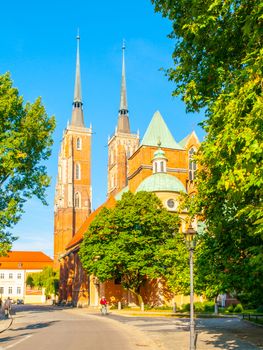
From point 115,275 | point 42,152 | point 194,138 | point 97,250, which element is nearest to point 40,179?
point 42,152

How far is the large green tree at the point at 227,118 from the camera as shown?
9.66 m

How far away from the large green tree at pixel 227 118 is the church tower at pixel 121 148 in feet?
262

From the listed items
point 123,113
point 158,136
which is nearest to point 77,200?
point 123,113

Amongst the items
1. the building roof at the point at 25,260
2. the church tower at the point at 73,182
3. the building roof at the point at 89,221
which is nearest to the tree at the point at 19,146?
the building roof at the point at 89,221

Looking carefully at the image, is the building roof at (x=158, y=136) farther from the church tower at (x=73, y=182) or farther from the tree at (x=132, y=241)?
the church tower at (x=73, y=182)

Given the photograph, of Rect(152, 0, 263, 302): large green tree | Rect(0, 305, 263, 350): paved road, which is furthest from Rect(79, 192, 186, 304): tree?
Rect(152, 0, 263, 302): large green tree

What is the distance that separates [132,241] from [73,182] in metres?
57.1

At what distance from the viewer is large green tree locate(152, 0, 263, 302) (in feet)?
31.7

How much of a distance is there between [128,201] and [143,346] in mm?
28695

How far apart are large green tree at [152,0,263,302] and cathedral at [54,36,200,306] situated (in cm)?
1626

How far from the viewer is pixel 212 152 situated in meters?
11.1

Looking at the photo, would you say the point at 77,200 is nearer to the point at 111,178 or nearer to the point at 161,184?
the point at 111,178

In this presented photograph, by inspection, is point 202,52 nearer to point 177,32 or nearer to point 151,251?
point 177,32

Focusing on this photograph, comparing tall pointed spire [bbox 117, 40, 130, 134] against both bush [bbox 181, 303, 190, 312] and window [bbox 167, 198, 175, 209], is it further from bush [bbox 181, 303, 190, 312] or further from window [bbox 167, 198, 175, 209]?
bush [bbox 181, 303, 190, 312]
